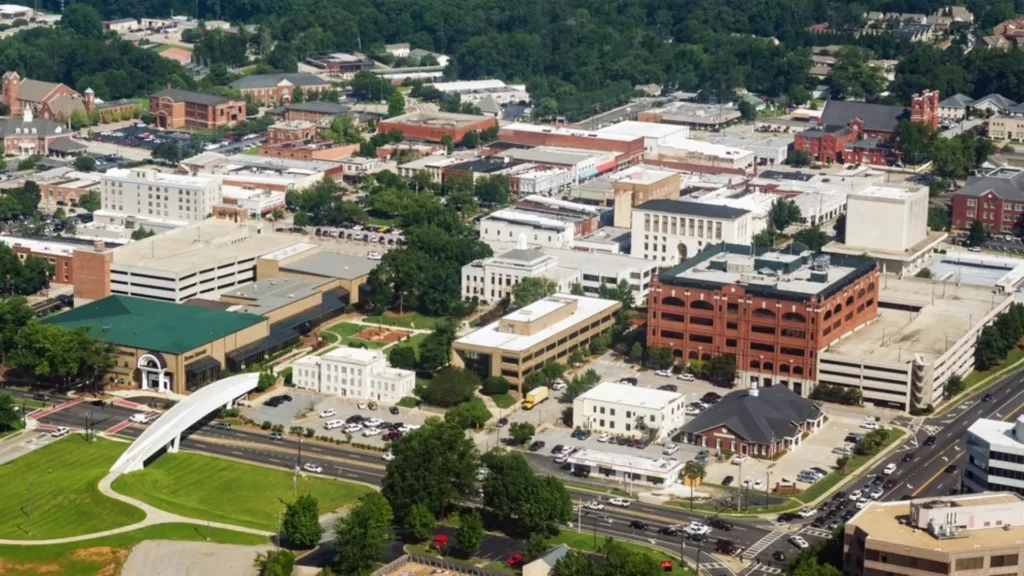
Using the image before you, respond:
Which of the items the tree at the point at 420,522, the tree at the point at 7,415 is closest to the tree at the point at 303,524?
the tree at the point at 420,522

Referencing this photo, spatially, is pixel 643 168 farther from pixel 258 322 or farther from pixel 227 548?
pixel 227 548

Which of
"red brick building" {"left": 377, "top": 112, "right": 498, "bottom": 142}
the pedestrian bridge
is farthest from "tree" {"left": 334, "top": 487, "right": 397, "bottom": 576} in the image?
"red brick building" {"left": 377, "top": 112, "right": 498, "bottom": 142}

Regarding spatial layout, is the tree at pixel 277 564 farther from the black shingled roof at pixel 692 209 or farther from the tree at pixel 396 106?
the tree at pixel 396 106

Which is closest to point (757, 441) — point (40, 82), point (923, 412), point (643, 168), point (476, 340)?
point (923, 412)

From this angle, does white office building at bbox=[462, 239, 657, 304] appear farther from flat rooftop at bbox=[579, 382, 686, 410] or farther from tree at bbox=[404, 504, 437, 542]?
tree at bbox=[404, 504, 437, 542]

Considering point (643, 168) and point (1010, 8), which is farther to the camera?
point (1010, 8)

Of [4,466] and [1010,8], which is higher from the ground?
[1010,8]

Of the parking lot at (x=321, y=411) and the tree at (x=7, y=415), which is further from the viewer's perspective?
the parking lot at (x=321, y=411)
